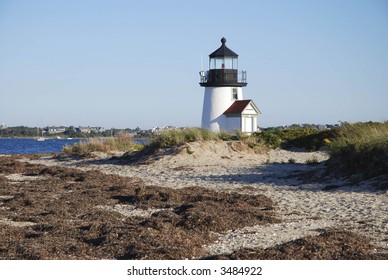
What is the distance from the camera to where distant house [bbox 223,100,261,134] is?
113 feet

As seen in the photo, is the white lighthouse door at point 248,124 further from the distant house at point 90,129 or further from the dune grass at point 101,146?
the distant house at point 90,129

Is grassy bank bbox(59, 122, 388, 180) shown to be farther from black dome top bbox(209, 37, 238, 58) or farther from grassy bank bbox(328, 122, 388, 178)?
A: black dome top bbox(209, 37, 238, 58)

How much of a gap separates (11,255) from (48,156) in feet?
74.1

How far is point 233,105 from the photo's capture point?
117 ft

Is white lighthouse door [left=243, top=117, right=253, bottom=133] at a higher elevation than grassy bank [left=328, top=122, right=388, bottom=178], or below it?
higher

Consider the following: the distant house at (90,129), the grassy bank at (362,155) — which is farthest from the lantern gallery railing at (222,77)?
the distant house at (90,129)

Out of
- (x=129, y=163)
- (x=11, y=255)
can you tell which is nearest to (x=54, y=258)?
(x=11, y=255)

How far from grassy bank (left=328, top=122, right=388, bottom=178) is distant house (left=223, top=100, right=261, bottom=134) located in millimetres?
17792

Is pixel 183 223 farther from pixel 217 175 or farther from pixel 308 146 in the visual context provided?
pixel 308 146

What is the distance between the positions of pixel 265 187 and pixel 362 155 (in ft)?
8.55

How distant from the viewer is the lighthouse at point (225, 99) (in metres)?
34.9

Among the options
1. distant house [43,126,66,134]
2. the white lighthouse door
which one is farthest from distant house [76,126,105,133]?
the white lighthouse door

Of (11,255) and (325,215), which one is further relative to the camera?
(325,215)

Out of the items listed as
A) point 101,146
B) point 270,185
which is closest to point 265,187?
point 270,185
